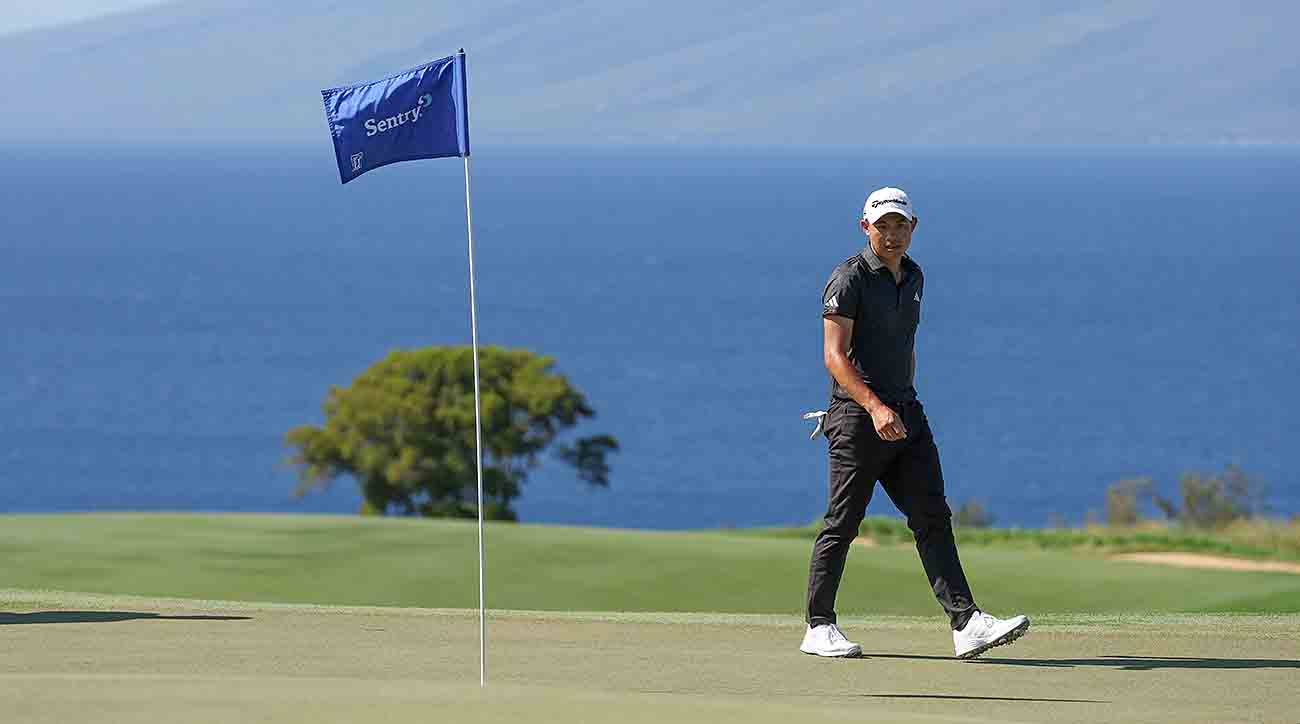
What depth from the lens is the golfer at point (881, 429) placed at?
807cm

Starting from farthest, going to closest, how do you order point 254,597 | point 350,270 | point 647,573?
point 350,270, point 647,573, point 254,597

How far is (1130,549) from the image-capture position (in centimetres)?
2361

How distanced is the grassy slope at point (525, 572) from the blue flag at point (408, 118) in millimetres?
8643

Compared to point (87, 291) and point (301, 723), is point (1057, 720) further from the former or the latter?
point (87, 291)

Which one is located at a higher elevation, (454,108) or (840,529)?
(454,108)

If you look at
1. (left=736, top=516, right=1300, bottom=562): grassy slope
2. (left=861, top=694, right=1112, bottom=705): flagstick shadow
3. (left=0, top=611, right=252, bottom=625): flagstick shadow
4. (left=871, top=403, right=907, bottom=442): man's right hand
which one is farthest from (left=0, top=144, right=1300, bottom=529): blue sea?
(left=861, top=694, right=1112, bottom=705): flagstick shadow

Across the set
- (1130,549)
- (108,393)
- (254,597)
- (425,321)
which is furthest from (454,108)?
(425,321)

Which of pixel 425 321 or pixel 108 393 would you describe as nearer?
pixel 108 393

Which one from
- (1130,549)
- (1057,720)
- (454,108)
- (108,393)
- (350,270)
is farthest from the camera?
(350,270)

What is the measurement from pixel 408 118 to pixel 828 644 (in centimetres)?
268

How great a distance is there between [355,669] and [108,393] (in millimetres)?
105496

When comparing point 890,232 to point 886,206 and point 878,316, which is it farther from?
point 878,316

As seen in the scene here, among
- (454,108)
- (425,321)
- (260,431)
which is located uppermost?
(425,321)

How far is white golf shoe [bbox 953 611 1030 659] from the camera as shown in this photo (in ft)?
26.3
